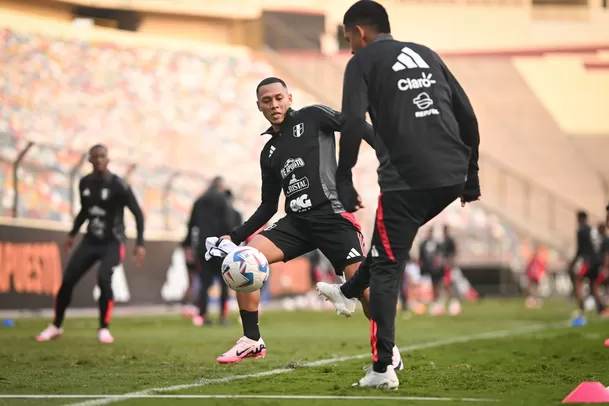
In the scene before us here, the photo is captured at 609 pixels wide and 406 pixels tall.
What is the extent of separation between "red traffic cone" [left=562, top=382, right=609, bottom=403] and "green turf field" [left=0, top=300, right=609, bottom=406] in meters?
0.21

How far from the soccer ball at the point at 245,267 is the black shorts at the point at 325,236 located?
25cm

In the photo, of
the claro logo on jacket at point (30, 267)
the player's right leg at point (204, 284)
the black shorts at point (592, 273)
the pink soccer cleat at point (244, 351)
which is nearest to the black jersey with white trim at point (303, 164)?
the pink soccer cleat at point (244, 351)

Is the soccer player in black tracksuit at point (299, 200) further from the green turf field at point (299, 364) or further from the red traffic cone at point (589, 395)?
the red traffic cone at point (589, 395)

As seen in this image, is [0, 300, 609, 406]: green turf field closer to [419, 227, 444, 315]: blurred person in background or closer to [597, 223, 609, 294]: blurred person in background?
[597, 223, 609, 294]: blurred person in background

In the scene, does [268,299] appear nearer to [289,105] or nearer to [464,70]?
[289,105]

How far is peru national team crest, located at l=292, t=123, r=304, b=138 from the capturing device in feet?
28.3

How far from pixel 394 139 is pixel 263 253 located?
207cm

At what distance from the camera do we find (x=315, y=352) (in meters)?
11.5

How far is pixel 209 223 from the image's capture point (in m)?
18.8

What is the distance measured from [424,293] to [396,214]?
2823cm

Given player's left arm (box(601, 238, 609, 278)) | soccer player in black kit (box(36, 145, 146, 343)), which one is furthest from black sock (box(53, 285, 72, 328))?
player's left arm (box(601, 238, 609, 278))

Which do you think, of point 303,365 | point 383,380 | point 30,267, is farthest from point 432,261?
point 383,380

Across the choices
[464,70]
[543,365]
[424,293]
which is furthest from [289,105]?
[464,70]

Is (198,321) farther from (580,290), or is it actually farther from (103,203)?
(580,290)
